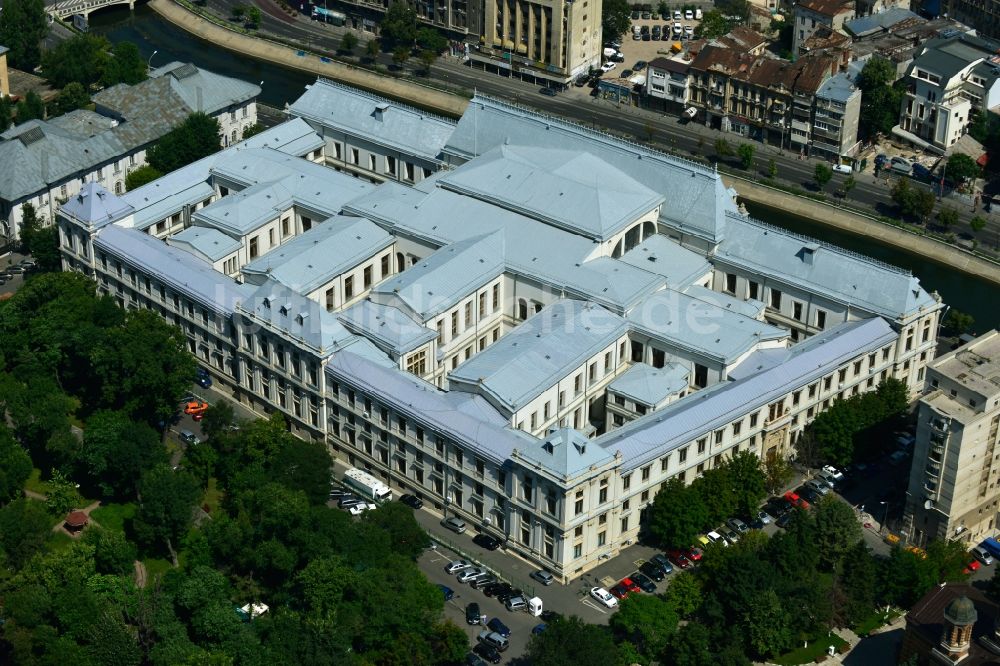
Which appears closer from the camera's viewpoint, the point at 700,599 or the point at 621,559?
the point at 700,599

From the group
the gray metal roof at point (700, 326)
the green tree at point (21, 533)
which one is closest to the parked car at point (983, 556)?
the gray metal roof at point (700, 326)

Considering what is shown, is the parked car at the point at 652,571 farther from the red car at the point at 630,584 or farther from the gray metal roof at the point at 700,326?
the gray metal roof at the point at 700,326

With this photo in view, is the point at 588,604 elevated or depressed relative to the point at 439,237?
depressed

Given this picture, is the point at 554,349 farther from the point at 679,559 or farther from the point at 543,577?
the point at 679,559

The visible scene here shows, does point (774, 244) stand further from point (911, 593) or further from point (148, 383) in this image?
point (148, 383)

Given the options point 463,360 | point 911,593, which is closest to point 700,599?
point 911,593

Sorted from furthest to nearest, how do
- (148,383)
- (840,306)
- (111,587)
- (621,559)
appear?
(840,306)
(148,383)
(621,559)
(111,587)

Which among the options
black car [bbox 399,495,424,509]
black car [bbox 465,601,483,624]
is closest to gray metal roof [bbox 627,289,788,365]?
black car [bbox 399,495,424,509]
